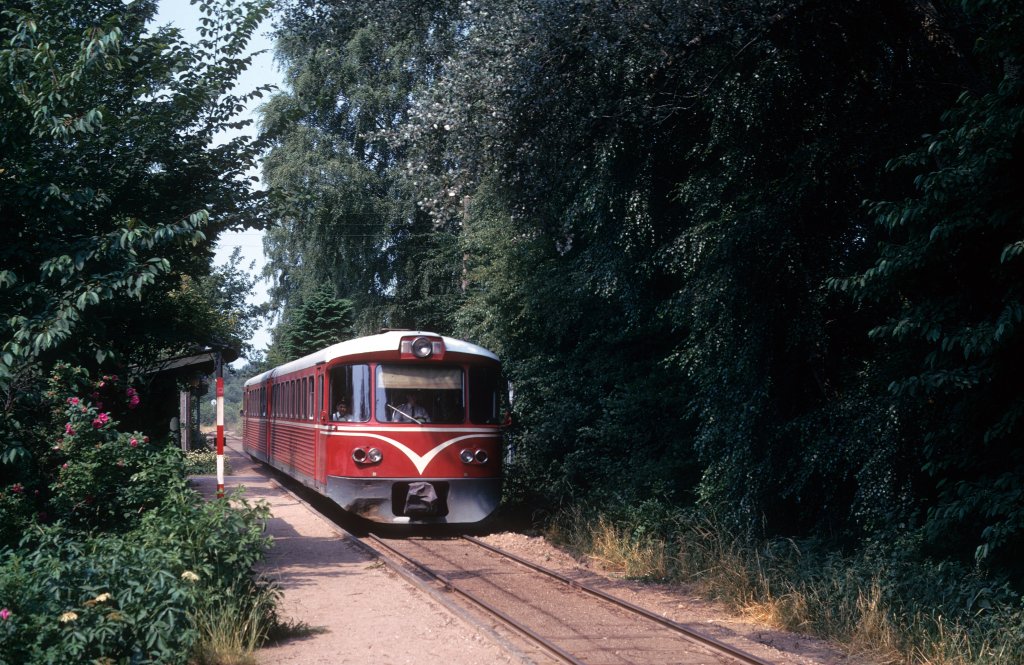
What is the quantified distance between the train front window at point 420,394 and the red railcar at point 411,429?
14 millimetres

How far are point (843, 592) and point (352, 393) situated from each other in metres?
7.72

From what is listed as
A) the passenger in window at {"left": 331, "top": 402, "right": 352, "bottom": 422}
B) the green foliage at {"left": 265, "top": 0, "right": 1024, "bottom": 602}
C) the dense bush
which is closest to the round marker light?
the passenger in window at {"left": 331, "top": 402, "right": 352, "bottom": 422}

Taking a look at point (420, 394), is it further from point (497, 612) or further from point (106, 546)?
point (106, 546)

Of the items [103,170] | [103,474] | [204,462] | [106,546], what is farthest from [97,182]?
[204,462]

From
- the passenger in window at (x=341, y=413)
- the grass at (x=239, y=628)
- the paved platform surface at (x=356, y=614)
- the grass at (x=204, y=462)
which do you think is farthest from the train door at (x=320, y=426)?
the grass at (x=204, y=462)

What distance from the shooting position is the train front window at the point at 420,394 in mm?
14227

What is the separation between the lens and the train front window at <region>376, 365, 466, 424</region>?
14.2 metres

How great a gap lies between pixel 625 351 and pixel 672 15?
6166mm

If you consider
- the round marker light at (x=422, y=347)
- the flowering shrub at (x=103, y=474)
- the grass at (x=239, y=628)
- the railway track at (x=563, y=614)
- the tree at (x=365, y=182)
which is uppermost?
the tree at (x=365, y=182)

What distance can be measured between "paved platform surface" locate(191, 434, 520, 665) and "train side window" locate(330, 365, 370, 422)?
5.65ft

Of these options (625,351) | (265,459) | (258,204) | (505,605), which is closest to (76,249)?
(258,204)

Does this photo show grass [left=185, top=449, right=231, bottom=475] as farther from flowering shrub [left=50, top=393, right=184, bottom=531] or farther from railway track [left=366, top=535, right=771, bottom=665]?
flowering shrub [left=50, top=393, right=184, bottom=531]

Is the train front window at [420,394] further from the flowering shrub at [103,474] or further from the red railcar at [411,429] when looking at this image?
the flowering shrub at [103,474]

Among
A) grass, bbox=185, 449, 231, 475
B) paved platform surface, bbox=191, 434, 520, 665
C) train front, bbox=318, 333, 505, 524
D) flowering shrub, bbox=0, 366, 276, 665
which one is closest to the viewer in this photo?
flowering shrub, bbox=0, 366, 276, 665
